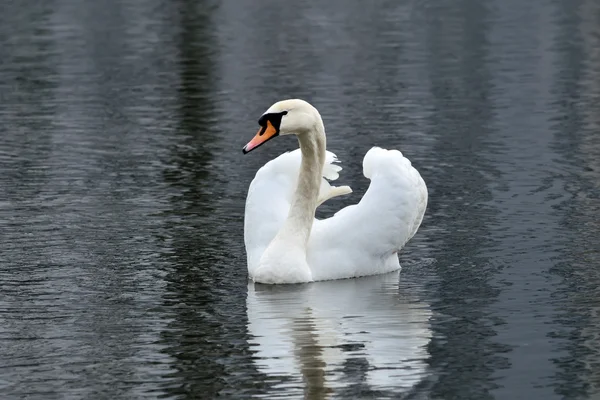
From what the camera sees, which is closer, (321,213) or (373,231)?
(373,231)

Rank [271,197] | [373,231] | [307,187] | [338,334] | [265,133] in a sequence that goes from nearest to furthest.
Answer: [338,334], [265,133], [373,231], [307,187], [271,197]

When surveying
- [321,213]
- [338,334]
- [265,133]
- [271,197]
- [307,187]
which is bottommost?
[321,213]

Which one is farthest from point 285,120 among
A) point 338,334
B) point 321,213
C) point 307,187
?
point 321,213

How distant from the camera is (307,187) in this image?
14.2 m

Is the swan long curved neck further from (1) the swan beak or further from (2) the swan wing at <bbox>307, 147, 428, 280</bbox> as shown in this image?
(1) the swan beak

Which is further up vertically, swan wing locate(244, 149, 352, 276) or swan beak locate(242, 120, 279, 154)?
swan beak locate(242, 120, 279, 154)

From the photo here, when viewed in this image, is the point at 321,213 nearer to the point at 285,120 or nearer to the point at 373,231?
the point at 373,231

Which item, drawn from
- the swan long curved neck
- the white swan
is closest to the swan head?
the white swan

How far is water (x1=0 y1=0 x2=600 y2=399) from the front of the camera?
1085cm

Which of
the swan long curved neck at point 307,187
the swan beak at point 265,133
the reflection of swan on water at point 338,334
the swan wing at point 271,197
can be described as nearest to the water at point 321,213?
the reflection of swan on water at point 338,334

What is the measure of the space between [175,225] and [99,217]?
3.01 feet

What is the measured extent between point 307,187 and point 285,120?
0.80 meters

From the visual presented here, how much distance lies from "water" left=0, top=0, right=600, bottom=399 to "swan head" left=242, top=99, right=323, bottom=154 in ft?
4.18

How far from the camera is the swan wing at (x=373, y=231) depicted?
13.8 metres
